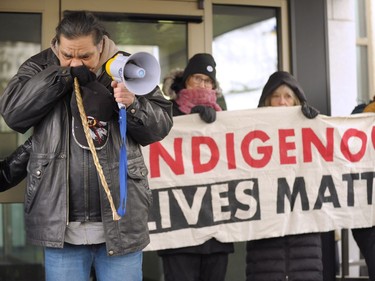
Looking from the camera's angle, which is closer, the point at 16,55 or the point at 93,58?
the point at 93,58

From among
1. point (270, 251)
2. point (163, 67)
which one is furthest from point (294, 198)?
point (163, 67)

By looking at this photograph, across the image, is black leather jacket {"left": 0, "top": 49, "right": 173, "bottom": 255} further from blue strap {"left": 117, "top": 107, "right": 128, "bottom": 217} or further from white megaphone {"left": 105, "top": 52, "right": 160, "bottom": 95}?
white megaphone {"left": 105, "top": 52, "right": 160, "bottom": 95}

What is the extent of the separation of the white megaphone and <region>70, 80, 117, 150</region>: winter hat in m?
0.17

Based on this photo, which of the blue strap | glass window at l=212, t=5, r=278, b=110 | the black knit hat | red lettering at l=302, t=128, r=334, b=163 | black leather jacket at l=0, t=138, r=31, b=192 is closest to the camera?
the blue strap

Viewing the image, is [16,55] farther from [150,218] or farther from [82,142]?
[82,142]

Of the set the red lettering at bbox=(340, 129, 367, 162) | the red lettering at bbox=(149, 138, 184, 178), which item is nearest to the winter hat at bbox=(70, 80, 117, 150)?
the red lettering at bbox=(149, 138, 184, 178)

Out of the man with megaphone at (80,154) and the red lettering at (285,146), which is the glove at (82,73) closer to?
the man with megaphone at (80,154)

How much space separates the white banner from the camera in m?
4.95

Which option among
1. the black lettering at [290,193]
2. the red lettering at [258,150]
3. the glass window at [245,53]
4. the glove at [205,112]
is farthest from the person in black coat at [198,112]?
the glass window at [245,53]

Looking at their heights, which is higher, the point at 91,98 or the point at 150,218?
the point at 91,98

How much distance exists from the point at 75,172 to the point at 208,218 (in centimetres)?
198

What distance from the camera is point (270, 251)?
5.00 metres

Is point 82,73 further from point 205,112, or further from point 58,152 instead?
point 205,112

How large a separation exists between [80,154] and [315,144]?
256cm
